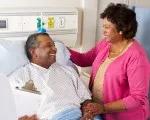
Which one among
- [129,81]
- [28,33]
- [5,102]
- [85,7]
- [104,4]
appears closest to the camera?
[5,102]

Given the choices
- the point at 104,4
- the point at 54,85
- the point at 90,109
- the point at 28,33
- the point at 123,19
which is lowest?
the point at 90,109

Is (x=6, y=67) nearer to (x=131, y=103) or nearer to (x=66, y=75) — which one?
(x=66, y=75)

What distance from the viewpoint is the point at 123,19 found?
2094mm

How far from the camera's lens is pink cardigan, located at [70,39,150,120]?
1.98 m

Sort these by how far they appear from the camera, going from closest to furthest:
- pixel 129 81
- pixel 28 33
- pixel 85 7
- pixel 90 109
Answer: pixel 90 109
pixel 129 81
pixel 28 33
pixel 85 7

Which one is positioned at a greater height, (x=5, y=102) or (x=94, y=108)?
(x=5, y=102)

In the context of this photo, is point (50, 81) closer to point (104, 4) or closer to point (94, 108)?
point (94, 108)

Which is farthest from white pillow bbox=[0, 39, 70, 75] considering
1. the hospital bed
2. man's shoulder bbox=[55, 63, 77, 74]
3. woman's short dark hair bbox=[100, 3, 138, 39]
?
woman's short dark hair bbox=[100, 3, 138, 39]

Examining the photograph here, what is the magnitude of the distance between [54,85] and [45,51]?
258 millimetres

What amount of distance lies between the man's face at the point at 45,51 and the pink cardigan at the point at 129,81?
356mm

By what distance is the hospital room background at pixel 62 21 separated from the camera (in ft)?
7.79

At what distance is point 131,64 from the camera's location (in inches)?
78.6

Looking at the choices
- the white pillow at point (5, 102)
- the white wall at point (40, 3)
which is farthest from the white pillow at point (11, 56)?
the white pillow at point (5, 102)

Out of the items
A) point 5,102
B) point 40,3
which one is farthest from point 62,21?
point 5,102
